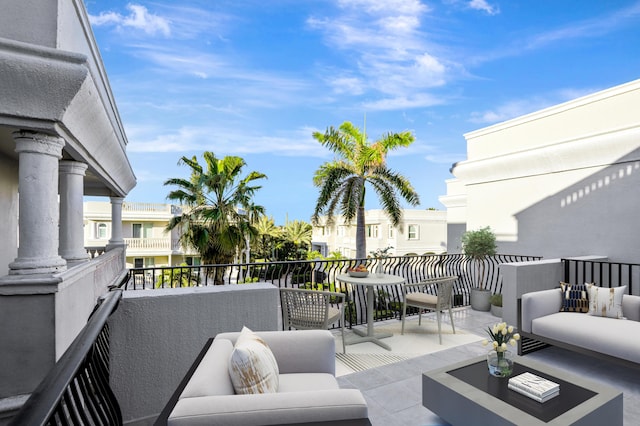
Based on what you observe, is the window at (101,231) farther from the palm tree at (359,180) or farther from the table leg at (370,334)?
the table leg at (370,334)

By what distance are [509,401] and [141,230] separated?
22.0 metres

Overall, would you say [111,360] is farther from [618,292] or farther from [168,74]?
[168,74]

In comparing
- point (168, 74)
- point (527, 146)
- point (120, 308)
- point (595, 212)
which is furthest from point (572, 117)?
point (168, 74)

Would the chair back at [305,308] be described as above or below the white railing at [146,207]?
below

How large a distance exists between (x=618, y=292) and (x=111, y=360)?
5.56 meters

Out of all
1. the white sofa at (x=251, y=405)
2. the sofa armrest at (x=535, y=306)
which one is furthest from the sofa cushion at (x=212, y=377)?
the sofa armrest at (x=535, y=306)

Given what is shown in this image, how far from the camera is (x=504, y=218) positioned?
891 centimetres

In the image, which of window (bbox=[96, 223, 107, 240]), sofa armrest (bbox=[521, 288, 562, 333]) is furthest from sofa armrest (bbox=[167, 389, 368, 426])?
window (bbox=[96, 223, 107, 240])

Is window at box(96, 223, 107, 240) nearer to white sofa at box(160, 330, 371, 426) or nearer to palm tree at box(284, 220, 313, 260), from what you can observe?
palm tree at box(284, 220, 313, 260)

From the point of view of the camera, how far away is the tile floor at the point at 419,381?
279cm

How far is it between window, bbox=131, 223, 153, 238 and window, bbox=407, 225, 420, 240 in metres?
17.2

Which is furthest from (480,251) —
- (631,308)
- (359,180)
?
(359,180)

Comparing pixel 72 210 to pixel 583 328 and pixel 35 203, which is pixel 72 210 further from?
pixel 583 328

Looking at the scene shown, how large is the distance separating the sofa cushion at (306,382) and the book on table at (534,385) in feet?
4.43
